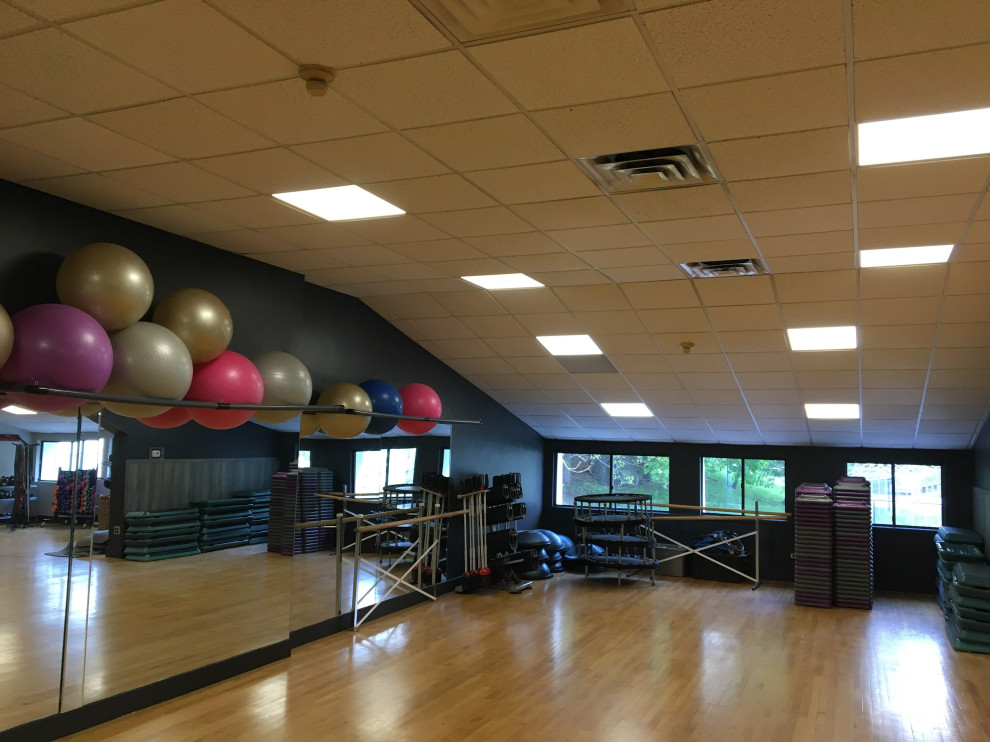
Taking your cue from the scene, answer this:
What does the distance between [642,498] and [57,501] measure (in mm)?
7034

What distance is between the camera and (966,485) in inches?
378

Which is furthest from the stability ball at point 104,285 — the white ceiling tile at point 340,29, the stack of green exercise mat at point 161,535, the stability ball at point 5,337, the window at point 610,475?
the window at point 610,475

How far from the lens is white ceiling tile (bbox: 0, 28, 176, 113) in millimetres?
2740

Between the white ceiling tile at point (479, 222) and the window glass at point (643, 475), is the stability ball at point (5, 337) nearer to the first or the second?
the white ceiling tile at point (479, 222)

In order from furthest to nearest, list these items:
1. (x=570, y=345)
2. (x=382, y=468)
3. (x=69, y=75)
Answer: (x=570, y=345) → (x=382, y=468) → (x=69, y=75)

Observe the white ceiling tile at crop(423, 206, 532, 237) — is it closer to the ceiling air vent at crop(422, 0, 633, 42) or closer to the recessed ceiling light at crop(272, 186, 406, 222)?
Result: the recessed ceiling light at crop(272, 186, 406, 222)

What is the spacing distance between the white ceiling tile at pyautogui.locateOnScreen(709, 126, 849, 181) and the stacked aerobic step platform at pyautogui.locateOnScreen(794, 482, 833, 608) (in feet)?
19.6

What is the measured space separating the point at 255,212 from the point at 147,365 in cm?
118

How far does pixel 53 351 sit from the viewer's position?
3666 mm

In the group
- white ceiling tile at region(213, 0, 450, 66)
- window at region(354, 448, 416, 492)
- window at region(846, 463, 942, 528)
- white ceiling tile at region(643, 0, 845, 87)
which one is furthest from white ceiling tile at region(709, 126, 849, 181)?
window at region(846, 463, 942, 528)

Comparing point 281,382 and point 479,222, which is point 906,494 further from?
point 281,382

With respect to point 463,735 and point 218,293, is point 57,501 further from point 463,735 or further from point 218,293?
point 463,735

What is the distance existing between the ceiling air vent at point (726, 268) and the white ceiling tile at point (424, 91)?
113 inches

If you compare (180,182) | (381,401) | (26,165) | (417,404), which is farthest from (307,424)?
(26,165)
